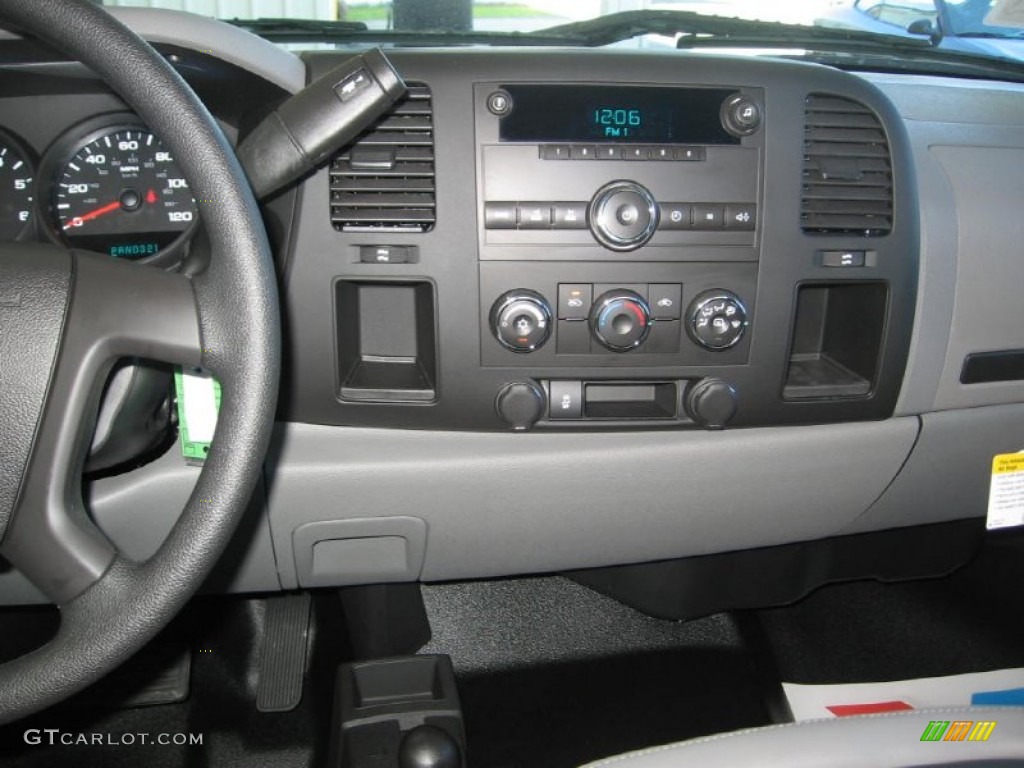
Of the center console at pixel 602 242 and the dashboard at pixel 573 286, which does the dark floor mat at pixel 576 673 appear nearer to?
the dashboard at pixel 573 286

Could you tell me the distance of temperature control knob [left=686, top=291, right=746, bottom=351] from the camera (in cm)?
112

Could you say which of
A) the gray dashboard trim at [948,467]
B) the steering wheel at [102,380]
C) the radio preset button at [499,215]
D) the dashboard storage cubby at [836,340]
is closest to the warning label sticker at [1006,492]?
the gray dashboard trim at [948,467]

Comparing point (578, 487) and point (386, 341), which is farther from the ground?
point (386, 341)

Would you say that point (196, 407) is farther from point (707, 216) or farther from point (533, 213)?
point (707, 216)

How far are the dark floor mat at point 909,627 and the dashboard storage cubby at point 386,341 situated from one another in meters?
0.96

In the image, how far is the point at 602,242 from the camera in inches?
42.4

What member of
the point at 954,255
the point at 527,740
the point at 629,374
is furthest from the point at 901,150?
the point at 527,740

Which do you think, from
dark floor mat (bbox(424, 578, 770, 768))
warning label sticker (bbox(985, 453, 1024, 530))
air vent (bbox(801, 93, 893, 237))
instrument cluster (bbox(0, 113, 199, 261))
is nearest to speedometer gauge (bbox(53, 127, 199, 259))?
instrument cluster (bbox(0, 113, 199, 261))

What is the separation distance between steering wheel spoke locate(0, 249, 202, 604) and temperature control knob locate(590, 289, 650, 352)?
0.49 metres

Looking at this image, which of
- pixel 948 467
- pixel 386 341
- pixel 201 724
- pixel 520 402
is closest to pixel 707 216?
pixel 520 402

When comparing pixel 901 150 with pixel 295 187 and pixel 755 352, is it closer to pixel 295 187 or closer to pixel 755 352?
pixel 755 352

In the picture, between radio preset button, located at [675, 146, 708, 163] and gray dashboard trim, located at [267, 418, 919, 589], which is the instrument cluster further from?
radio preset button, located at [675, 146, 708, 163]

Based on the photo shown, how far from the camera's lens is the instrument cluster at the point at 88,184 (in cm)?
110

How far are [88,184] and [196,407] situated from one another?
304 mm
